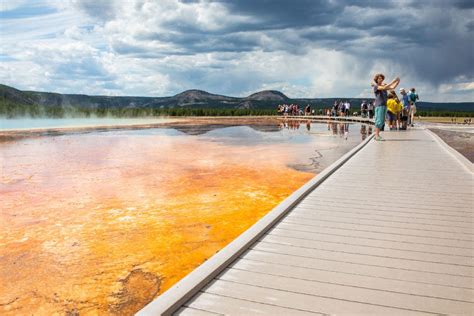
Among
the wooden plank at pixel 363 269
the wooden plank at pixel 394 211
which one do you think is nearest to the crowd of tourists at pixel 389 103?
the wooden plank at pixel 394 211

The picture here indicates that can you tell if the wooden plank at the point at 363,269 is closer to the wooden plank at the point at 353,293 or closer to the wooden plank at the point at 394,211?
the wooden plank at the point at 353,293

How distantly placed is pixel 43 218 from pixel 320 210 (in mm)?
4975

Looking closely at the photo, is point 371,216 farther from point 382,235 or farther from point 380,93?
point 380,93

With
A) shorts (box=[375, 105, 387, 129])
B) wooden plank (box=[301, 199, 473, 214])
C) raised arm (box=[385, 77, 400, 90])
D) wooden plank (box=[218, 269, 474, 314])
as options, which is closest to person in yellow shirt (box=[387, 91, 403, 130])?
shorts (box=[375, 105, 387, 129])

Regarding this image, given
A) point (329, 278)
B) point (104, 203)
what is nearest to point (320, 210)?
point (329, 278)

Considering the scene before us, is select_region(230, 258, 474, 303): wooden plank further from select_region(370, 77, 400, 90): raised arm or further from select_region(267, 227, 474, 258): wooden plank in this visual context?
select_region(370, 77, 400, 90): raised arm

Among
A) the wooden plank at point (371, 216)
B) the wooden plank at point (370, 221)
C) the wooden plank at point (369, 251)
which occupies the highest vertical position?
the wooden plank at point (371, 216)

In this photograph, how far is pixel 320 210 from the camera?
461 cm

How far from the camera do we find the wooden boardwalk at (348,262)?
2533 mm

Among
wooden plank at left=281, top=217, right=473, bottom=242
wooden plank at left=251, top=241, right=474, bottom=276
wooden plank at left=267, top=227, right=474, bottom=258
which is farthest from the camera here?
wooden plank at left=281, top=217, right=473, bottom=242

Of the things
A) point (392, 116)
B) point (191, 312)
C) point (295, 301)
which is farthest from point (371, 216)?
point (392, 116)

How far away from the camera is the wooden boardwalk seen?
8.31ft

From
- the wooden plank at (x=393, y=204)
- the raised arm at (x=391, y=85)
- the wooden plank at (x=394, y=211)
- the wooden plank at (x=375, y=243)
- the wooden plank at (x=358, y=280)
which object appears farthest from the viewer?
the raised arm at (x=391, y=85)

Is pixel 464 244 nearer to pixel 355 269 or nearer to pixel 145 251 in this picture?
pixel 355 269
